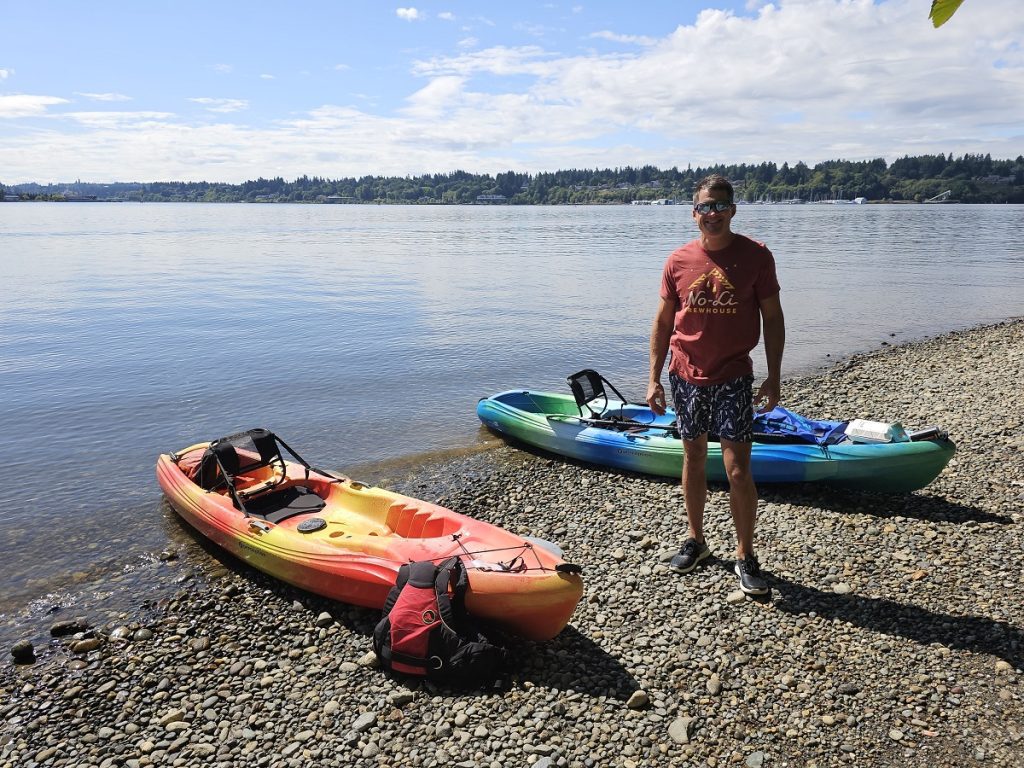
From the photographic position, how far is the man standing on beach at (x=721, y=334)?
17.0 ft

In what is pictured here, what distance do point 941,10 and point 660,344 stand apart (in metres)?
3.28

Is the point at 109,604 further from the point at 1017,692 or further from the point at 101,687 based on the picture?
the point at 1017,692

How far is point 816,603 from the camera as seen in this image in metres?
5.64

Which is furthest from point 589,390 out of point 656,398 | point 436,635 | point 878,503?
point 436,635

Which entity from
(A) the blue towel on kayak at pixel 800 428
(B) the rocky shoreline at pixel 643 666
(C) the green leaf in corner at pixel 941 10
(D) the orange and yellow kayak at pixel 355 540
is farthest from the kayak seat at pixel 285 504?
(C) the green leaf in corner at pixel 941 10

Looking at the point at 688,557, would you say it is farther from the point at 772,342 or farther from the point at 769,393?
the point at 772,342

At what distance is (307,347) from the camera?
20469 millimetres

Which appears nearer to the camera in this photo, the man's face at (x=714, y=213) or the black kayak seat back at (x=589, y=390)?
the man's face at (x=714, y=213)

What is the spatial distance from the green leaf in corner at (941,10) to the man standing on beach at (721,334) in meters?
2.34

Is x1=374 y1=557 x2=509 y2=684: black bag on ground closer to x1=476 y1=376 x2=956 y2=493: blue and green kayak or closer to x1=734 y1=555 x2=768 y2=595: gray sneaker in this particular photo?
x1=734 y1=555 x2=768 y2=595: gray sneaker

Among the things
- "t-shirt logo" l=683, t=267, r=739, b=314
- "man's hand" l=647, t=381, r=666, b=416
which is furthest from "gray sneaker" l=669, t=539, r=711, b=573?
"t-shirt logo" l=683, t=267, r=739, b=314

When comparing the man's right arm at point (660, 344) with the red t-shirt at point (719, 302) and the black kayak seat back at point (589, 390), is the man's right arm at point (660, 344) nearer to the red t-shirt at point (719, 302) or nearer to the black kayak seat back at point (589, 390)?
the red t-shirt at point (719, 302)

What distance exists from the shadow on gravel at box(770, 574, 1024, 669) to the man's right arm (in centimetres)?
180

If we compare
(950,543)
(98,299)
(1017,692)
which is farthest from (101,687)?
(98,299)
